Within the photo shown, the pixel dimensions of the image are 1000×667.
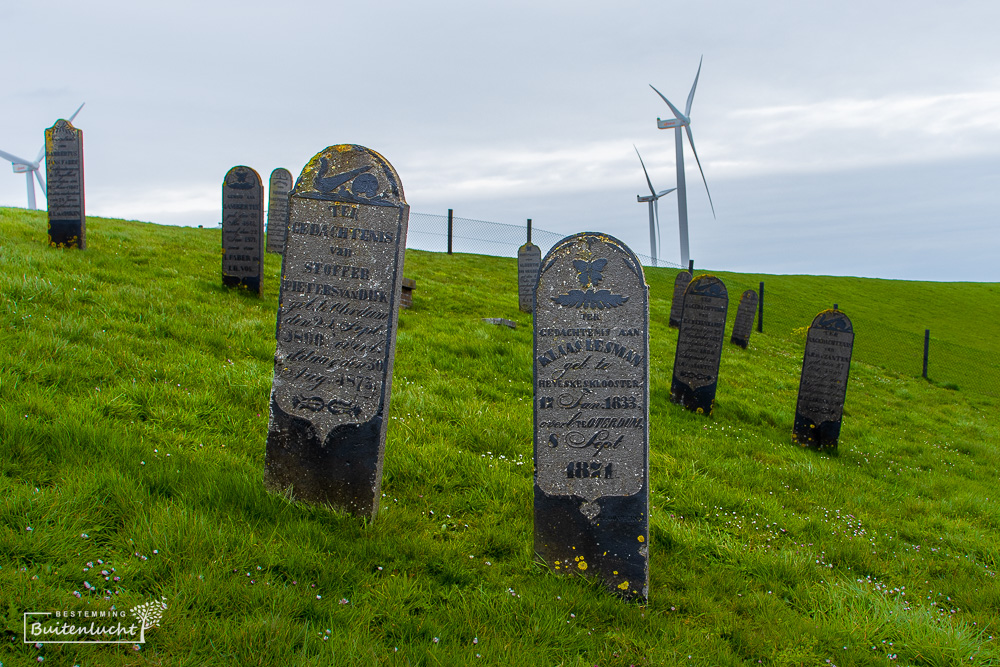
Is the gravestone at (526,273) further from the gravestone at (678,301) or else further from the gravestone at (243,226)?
the gravestone at (243,226)

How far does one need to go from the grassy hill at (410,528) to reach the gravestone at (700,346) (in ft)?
2.97

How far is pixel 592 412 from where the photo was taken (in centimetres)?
447

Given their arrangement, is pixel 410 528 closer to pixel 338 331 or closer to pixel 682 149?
pixel 338 331

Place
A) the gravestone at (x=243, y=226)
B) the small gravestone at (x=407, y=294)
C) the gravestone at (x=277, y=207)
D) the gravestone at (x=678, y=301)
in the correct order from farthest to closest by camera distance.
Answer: the gravestone at (x=678, y=301)
the gravestone at (x=277, y=207)
the small gravestone at (x=407, y=294)
the gravestone at (x=243, y=226)

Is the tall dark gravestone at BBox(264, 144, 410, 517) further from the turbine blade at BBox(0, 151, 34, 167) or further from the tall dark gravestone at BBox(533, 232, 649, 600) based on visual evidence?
the turbine blade at BBox(0, 151, 34, 167)

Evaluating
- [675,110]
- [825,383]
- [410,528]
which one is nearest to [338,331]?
[410,528]

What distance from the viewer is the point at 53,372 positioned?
573 cm

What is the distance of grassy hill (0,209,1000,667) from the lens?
3242 millimetres

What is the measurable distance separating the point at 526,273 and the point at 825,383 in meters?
9.64

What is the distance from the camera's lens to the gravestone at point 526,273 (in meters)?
18.3

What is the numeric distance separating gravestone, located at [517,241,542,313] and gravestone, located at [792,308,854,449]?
8.76 meters

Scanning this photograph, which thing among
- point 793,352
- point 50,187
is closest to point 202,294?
point 50,187

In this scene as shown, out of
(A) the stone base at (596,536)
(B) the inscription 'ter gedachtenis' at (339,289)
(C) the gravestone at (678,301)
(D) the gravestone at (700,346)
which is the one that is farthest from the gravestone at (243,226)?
(C) the gravestone at (678,301)

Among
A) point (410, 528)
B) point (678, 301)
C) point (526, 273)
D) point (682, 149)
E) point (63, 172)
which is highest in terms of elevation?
point (682, 149)
